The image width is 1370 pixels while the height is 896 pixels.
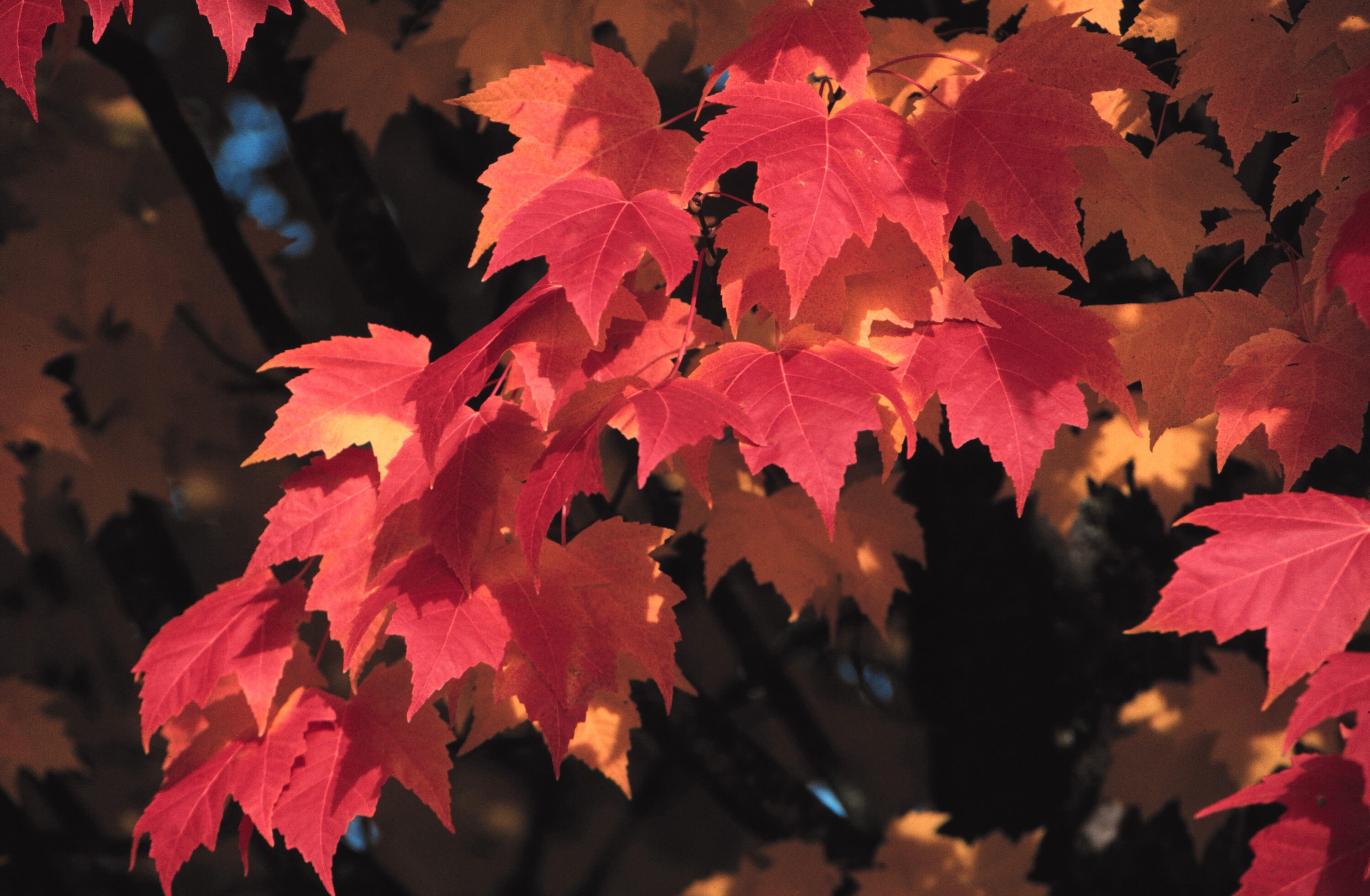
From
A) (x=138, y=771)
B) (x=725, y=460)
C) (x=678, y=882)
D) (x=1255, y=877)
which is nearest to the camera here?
(x=1255, y=877)

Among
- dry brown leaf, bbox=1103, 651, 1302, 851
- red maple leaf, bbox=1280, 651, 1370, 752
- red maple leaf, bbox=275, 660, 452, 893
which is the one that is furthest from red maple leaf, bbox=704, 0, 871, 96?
dry brown leaf, bbox=1103, 651, 1302, 851

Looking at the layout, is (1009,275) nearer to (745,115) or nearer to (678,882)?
(745,115)

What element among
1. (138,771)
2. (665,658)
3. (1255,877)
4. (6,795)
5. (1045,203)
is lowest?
(138,771)

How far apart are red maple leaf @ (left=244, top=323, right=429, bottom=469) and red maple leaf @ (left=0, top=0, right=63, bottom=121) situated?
36 centimetres

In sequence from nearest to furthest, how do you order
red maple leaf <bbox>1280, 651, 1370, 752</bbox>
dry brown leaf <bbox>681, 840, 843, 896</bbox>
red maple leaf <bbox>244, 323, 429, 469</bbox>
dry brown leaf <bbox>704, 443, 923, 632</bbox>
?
red maple leaf <bbox>1280, 651, 1370, 752</bbox>
red maple leaf <bbox>244, 323, 429, 469</bbox>
dry brown leaf <bbox>704, 443, 923, 632</bbox>
dry brown leaf <bbox>681, 840, 843, 896</bbox>

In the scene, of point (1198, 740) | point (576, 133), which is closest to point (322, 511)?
point (576, 133)

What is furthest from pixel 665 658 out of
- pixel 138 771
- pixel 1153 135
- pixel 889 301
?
pixel 138 771

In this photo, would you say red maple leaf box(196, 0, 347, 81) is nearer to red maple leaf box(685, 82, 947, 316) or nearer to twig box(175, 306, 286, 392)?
red maple leaf box(685, 82, 947, 316)

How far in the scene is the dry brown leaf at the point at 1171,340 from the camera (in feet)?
3.55

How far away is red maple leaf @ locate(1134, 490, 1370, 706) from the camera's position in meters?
0.79

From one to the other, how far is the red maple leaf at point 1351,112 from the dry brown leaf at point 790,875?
162cm

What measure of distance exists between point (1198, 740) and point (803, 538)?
3.37 feet

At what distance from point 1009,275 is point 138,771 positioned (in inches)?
119

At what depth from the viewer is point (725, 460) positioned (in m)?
1.69
